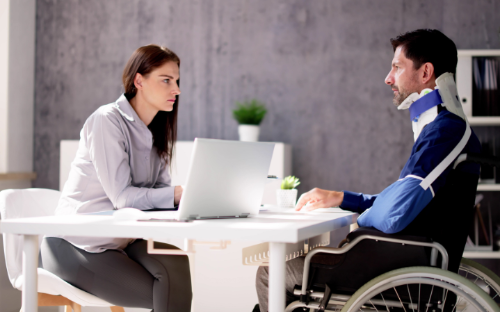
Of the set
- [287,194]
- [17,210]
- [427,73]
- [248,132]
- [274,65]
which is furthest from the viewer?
[274,65]

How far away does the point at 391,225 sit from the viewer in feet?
4.84

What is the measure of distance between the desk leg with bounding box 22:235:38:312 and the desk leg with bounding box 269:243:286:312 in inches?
25.9

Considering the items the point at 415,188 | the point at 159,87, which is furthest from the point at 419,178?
the point at 159,87

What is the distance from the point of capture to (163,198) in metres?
1.76

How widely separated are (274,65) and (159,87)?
1.93 m

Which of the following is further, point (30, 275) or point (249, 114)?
point (249, 114)

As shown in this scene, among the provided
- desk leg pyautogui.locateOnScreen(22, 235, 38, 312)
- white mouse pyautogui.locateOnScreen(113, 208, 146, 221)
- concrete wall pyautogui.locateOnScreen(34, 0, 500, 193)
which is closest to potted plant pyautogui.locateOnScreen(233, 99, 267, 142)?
concrete wall pyautogui.locateOnScreen(34, 0, 500, 193)

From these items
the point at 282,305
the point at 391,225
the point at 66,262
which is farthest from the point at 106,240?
the point at 391,225

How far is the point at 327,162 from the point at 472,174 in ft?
7.44

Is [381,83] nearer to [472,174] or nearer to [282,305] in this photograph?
[472,174]

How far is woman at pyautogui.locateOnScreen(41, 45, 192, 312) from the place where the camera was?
1.69 metres

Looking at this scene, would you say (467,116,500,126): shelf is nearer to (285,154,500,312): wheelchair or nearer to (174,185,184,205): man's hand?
(285,154,500,312): wheelchair

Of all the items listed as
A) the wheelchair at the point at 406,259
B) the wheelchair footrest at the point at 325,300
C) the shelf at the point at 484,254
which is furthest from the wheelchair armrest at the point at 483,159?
the shelf at the point at 484,254

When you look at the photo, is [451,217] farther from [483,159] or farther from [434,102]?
[434,102]
